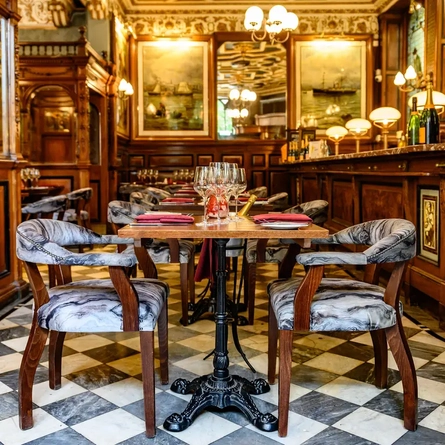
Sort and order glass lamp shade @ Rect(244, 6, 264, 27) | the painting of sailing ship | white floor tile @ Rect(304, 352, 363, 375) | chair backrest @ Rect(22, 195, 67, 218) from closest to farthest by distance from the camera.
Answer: white floor tile @ Rect(304, 352, 363, 375), chair backrest @ Rect(22, 195, 67, 218), glass lamp shade @ Rect(244, 6, 264, 27), the painting of sailing ship

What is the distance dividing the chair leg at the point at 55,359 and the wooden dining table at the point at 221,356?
521 millimetres

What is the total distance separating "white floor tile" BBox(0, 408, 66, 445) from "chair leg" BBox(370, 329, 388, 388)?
1.35 m

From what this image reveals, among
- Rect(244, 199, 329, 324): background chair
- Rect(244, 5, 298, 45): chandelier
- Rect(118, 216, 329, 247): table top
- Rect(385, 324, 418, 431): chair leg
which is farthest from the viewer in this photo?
Rect(244, 5, 298, 45): chandelier

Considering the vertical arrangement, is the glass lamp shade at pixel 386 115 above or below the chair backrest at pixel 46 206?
above

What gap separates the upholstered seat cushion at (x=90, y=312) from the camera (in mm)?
2008

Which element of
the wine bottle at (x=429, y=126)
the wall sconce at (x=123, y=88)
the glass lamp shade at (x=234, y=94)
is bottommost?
the wine bottle at (x=429, y=126)

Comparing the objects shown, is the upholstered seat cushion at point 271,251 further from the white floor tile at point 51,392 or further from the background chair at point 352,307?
the white floor tile at point 51,392

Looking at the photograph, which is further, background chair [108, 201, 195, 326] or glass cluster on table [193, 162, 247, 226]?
background chair [108, 201, 195, 326]

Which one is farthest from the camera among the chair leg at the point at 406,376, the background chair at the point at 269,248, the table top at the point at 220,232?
the background chair at the point at 269,248

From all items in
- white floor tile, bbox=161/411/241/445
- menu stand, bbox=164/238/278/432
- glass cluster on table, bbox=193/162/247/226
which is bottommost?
white floor tile, bbox=161/411/241/445

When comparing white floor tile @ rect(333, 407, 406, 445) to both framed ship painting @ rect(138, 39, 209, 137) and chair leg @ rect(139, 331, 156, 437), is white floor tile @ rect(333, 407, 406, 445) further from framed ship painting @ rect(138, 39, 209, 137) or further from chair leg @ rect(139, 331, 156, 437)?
framed ship painting @ rect(138, 39, 209, 137)

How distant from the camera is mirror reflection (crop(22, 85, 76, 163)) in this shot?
945 cm

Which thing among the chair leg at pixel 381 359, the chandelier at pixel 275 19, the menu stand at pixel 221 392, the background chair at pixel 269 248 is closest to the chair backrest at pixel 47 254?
the menu stand at pixel 221 392

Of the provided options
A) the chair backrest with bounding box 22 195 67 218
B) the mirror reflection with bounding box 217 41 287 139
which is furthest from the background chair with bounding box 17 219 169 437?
the mirror reflection with bounding box 217 41 287 139
